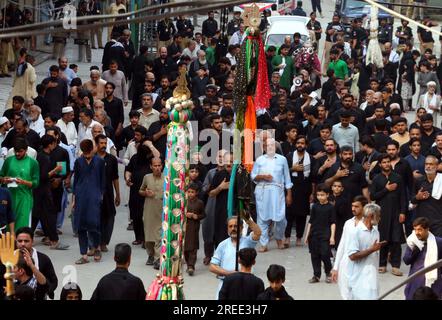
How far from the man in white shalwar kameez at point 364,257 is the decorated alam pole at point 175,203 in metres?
2.65

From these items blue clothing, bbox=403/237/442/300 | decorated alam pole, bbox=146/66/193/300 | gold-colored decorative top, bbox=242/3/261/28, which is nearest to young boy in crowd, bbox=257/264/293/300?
decorated alam pole, bbox=146/66/193/300

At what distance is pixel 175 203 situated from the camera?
42.7ft

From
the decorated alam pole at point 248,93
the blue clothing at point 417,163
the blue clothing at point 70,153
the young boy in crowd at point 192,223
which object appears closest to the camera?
the decorated alam pole at point 248,93

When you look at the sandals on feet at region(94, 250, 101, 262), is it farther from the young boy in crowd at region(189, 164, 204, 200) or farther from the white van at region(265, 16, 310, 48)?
the white van at region(265, 16, 310, 48)

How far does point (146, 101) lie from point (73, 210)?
3328 millimetres

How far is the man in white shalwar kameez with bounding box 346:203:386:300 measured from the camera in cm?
1500

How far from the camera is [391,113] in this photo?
2112 cm

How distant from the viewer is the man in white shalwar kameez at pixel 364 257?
1500cm

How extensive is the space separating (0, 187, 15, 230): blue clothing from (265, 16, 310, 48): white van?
54.1ft

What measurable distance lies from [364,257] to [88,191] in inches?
153

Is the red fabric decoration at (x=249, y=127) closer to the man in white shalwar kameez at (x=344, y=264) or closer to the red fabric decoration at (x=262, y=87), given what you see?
the red fabric decoration at (x=262, y=87)

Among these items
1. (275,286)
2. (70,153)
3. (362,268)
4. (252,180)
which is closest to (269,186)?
(252,180)

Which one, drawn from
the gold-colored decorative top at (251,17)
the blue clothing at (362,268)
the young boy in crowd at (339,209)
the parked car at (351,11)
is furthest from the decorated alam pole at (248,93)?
the parked car at (351,11)
